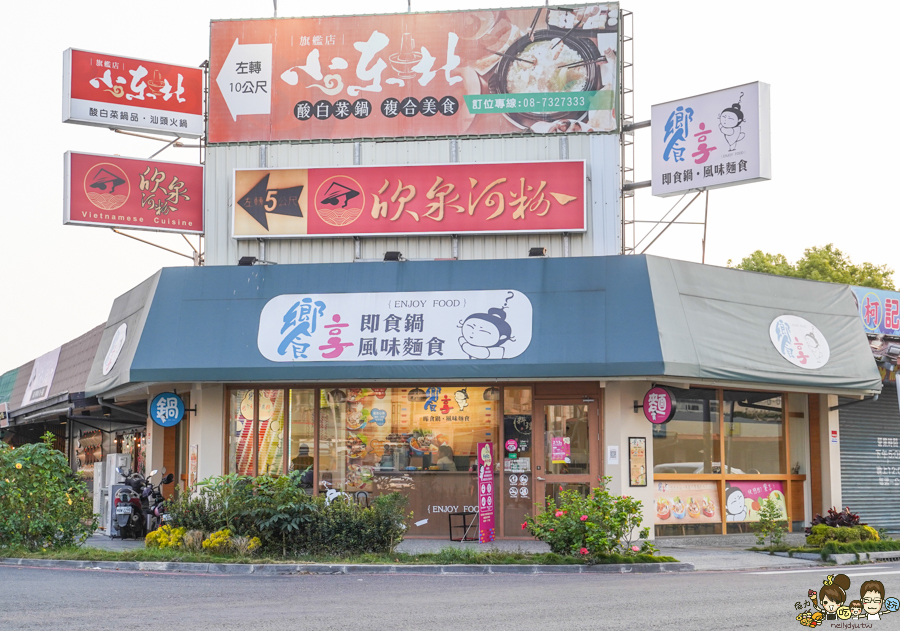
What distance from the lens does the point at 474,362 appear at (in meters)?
17.6

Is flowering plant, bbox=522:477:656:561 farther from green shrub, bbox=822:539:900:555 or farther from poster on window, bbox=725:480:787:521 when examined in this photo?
poster on window, bbox=725:480:787:521

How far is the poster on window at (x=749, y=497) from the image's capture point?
1930 centimetres

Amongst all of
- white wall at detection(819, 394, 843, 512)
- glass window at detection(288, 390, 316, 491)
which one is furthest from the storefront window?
white wall at detection(819, 394, 843, 512)

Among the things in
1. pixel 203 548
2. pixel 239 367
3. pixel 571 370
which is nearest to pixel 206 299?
pixel 239 367

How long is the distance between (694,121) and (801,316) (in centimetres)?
446

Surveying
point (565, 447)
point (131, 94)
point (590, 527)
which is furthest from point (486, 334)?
point (131, 94)

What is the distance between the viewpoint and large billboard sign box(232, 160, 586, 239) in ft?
63.7

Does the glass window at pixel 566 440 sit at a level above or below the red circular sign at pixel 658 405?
below

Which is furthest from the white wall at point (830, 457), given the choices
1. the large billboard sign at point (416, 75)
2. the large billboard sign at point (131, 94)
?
the large billboard sign at point (131, 94)

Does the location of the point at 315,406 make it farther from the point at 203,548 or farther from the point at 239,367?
the point at 203,548

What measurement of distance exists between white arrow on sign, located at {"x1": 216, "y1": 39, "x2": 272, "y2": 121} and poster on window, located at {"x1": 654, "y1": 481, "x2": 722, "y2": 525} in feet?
37.3

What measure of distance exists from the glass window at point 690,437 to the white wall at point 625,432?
59cm

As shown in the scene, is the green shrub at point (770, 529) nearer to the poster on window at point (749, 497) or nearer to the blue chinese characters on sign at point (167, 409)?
the poster on window at point (749, 497)

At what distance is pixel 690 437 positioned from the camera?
1916 centimetres
